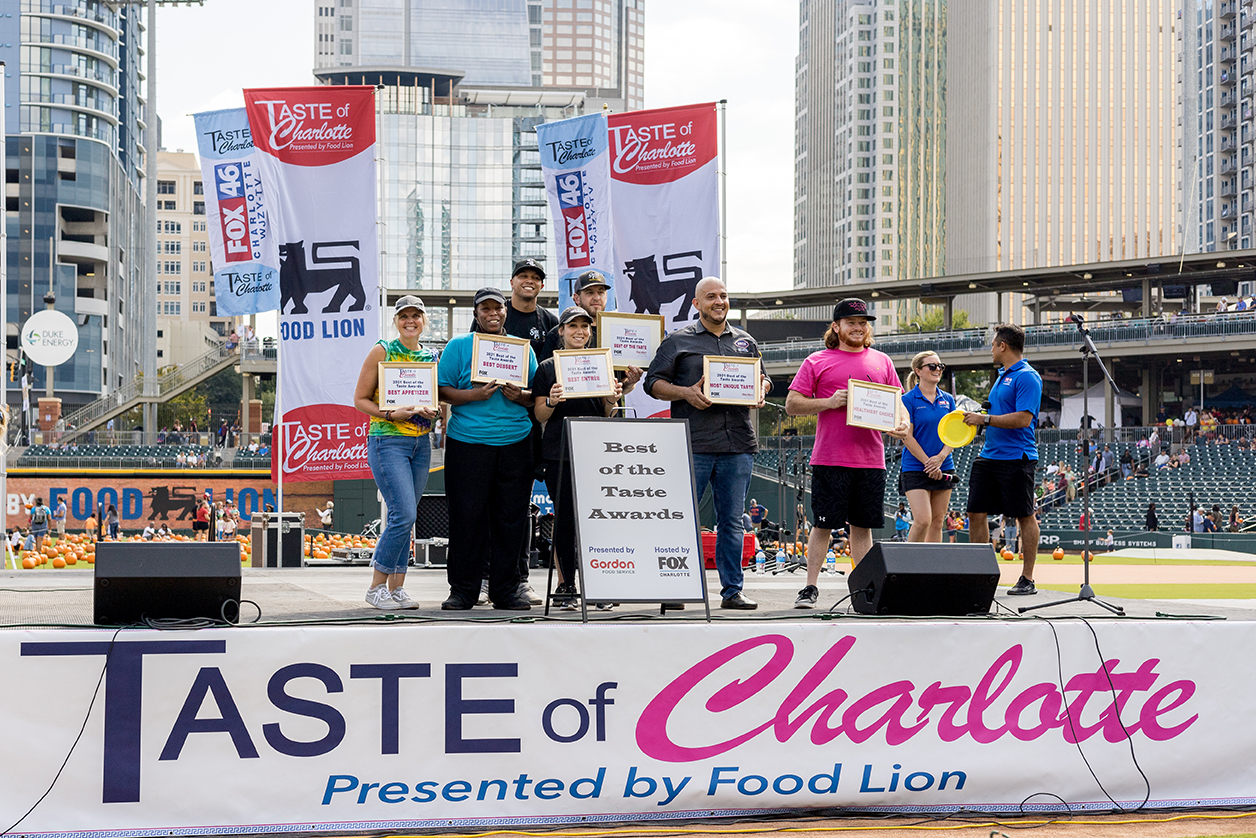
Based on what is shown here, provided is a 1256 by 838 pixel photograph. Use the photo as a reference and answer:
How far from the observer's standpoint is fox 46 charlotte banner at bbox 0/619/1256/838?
4.49 metres

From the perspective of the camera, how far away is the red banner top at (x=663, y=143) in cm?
1311

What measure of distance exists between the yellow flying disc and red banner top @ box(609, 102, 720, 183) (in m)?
6.02

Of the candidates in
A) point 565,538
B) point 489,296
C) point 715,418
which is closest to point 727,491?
point 715,418

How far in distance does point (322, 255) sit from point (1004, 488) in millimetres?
7865

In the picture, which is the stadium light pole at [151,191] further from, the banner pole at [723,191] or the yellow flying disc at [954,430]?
the yellow flying disc at [954,430]

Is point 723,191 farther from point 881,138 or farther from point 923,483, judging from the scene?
point 881,138

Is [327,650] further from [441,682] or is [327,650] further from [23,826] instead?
[23,826]

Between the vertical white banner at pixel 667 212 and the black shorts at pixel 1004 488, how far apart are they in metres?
5.58

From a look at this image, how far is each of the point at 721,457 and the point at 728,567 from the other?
605 millimetres

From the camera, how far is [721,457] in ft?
21.8

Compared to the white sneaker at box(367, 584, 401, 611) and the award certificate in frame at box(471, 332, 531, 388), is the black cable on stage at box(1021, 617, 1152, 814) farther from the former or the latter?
the white sneaker at box(367, 584, 401, 611)

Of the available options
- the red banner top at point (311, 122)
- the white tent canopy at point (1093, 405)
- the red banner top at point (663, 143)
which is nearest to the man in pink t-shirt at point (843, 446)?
the red banner top at point (663, 143)

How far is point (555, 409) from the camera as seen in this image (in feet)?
21.2

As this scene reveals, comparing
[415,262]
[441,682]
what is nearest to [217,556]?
[441,682]
